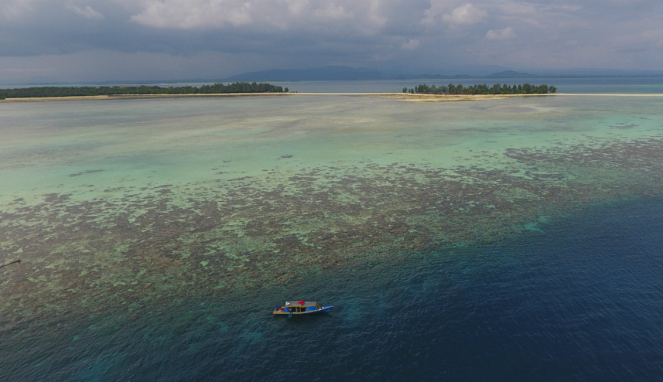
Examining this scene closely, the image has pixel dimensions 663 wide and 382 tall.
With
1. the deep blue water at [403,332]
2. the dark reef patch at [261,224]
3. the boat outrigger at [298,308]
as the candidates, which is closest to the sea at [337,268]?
the deep blue water at [403,332]

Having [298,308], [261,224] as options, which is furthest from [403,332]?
[261,224]

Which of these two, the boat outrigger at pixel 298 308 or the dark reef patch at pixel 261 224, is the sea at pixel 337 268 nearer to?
the dark reef patch at pixel 261 224

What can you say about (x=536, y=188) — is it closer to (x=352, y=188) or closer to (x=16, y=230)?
(x=352, y=188)

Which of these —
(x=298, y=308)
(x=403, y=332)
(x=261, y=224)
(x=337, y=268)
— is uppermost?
(x=261, y=224)

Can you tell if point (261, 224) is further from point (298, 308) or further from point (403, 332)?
point (403, 332)

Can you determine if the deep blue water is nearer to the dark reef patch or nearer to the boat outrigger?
the boat outrigger

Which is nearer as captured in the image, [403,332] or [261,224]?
[403,332]

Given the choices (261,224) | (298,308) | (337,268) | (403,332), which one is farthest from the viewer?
(261,224)
